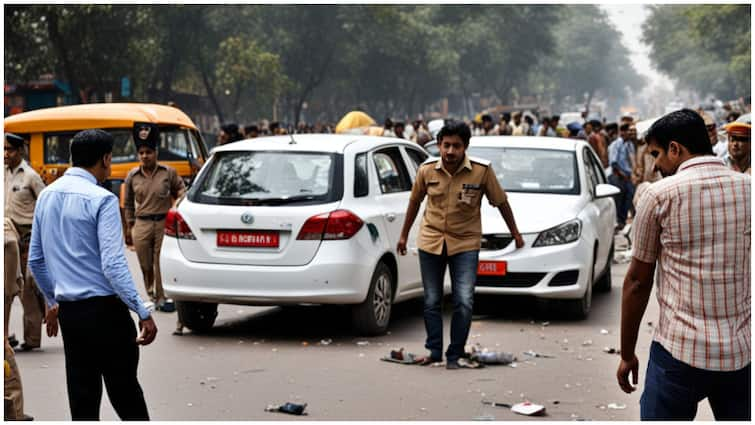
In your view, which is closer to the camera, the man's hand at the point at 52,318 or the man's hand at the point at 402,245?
the man's hand at the point at 52,318

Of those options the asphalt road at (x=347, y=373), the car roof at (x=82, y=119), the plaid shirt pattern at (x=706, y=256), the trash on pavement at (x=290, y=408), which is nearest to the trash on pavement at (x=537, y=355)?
the asphalt road at (x=347, y=373)

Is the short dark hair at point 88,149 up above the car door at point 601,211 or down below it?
above

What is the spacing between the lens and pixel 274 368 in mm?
7961

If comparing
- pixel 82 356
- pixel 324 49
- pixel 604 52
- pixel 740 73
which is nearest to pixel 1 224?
pixel 82 356

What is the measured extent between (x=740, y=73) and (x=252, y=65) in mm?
31405

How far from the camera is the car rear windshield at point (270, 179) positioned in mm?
8773

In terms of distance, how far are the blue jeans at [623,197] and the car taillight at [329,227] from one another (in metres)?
10.7

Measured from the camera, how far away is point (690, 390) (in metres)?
3.88

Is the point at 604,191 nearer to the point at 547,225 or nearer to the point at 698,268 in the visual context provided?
the point at 547,225

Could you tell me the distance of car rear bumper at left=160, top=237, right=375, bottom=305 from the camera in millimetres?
8625

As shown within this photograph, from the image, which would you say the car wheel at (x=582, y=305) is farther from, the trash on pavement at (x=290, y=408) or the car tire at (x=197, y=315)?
the trash on pavement at (x=290, y=408)

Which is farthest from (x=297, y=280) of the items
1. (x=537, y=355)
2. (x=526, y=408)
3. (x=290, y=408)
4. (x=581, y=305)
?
(x=581, y=305)

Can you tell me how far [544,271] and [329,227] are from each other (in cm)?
207

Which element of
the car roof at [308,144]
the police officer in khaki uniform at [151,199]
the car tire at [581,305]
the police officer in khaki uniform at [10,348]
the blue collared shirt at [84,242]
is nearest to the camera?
the blue collared shirt at [84,242]
